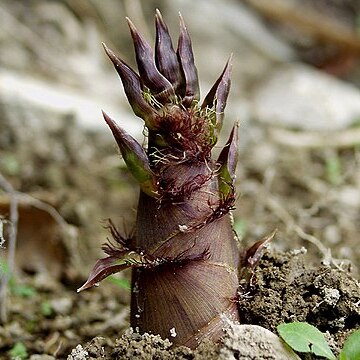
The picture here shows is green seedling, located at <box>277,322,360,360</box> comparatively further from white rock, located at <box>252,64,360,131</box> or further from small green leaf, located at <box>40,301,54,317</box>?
white rock, located at <box>252,64,360,131</box>

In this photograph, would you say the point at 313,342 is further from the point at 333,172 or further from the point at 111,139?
the point at 111,139

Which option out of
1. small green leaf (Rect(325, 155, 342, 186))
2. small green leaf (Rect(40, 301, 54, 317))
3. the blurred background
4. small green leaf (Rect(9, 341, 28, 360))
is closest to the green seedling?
the blurred background

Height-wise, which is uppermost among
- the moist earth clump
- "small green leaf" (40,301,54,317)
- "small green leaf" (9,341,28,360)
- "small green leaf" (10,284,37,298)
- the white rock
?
the white rock

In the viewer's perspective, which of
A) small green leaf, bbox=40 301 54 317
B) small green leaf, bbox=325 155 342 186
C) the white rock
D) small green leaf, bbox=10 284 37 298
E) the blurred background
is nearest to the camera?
small green leaf, bbox=40 301 54 317

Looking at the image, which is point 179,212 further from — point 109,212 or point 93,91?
point 93,91

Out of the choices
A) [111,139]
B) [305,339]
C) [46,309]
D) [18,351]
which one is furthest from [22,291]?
[111,139]

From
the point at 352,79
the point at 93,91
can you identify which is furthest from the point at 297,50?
the point at 93,91
